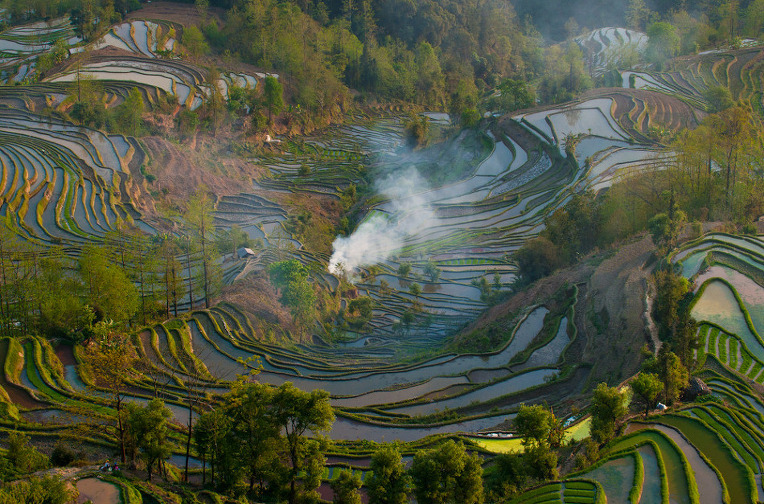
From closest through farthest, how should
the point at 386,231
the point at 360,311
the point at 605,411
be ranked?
1. the point at 605,411
2. the point at 360,311
3. the point at 386,231

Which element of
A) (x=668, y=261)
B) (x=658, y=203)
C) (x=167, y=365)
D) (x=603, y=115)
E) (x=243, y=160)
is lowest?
(x=167, y=365)

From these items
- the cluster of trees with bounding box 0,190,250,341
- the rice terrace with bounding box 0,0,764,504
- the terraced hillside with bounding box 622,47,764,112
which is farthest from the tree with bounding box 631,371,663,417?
the terraced hillside with bounding box 622,47,764,112

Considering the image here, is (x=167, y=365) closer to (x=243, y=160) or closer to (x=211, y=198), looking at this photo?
(x=211, y=198)

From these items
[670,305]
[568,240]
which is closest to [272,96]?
[568,240]

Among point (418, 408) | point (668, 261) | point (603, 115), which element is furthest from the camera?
point (603, 115)

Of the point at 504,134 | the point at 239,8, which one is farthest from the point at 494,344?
the point at 239,8

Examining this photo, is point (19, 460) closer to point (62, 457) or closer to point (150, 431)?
point (62, 457)

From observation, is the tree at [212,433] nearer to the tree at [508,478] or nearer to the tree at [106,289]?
the tree at [508,478]
